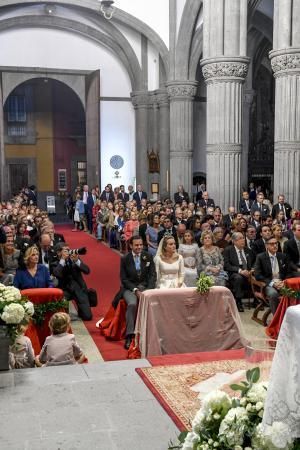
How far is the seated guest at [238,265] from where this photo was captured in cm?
977

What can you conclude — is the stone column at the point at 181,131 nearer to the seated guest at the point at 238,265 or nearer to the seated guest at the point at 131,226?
the seated guest at the point at 131,226

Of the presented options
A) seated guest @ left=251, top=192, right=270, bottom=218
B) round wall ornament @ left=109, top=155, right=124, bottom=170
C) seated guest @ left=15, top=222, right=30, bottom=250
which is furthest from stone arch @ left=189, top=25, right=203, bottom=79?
seated guest @ left=15, top=222, right=30, bottom=250

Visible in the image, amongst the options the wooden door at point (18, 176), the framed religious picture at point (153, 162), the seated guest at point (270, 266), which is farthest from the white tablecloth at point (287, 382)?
the wooden door at point (18, 176)

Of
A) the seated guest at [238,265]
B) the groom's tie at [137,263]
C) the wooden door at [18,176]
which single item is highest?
the wooden door at [18,176]

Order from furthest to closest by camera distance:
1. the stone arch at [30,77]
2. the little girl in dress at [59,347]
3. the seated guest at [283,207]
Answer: the stone arch at [30,77], the seated guest at [283,207], the little girl in dress at [59,347]

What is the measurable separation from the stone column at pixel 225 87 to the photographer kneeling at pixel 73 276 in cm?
662

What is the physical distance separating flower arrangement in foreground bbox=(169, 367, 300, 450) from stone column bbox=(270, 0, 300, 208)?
12068 mm

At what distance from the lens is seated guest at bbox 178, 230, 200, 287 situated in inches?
380

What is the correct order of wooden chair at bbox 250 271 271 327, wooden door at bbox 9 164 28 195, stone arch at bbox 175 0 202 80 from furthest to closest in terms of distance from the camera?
wooden door at bbox 9 164 28 195
stone arch at bbox 175 0 202 80
wooden chair at bbox 250 271 271 327

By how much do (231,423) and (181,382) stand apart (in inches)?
116

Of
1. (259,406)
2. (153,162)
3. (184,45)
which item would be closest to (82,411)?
(259,406)

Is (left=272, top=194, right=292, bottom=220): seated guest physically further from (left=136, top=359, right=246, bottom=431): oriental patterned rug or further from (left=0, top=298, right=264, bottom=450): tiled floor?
(left=0, top=298, right=264, bottom=450): tiled floor

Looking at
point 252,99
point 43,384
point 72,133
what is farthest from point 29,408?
point 72,133

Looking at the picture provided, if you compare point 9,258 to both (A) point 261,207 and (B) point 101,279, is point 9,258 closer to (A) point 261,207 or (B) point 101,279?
(B) point 101,279
